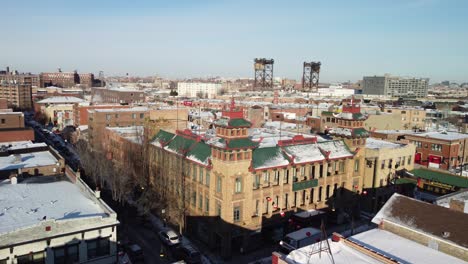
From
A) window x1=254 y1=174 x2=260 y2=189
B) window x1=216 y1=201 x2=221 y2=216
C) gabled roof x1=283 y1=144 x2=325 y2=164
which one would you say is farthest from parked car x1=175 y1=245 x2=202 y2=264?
gabled roof x1=283 y1=144 x2=325 y2=164

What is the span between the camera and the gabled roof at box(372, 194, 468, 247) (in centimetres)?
2922

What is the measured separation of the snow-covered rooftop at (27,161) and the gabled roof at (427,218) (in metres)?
41.1

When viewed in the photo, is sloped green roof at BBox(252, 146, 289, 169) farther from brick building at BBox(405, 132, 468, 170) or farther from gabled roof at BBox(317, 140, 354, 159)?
brick building at BBox(405, 132, 468, 170)

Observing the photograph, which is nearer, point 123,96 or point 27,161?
point 27,161

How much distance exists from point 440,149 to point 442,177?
21182 millimetres

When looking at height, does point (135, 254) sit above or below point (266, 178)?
below

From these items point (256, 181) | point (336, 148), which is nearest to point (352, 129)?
point (336, 148)

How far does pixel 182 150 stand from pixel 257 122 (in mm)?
47435

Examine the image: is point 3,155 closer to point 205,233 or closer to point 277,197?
point 205,233

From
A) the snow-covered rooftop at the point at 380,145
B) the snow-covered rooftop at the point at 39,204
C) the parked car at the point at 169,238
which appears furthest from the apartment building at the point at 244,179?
the snow-covered rooftop at the point at 39,204

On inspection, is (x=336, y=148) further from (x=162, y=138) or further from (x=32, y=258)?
(x=32, y=258)

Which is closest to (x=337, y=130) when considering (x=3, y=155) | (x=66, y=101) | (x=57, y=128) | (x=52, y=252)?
(x=52, y=252)

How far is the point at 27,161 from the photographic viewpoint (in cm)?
5038

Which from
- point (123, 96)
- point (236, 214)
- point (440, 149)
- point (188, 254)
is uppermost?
point (123, 96)
